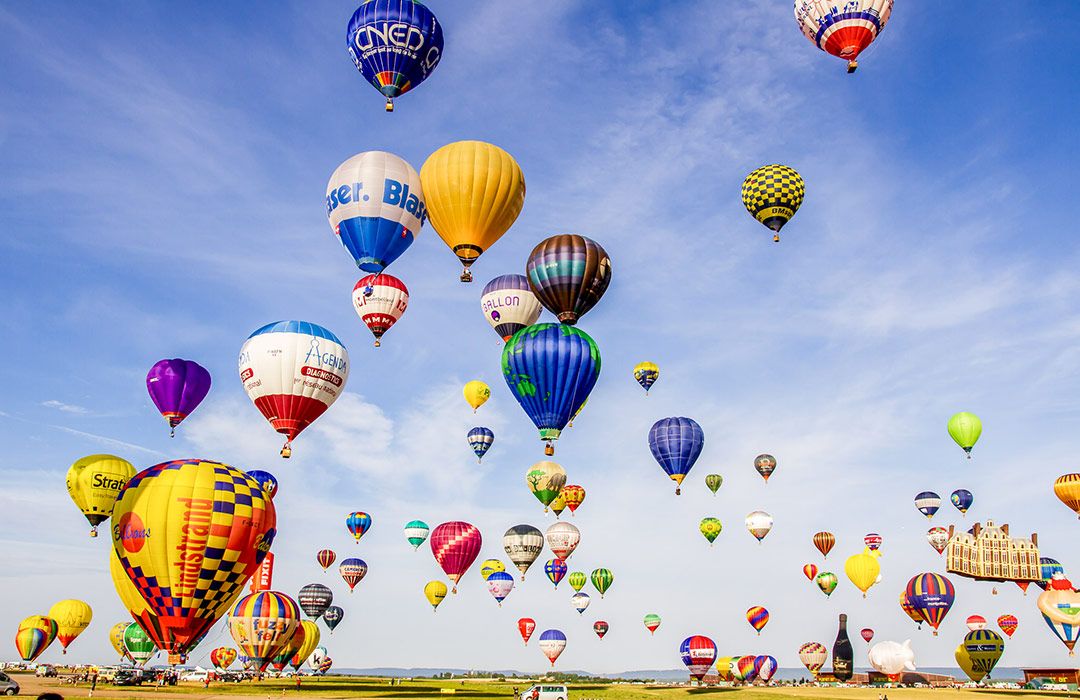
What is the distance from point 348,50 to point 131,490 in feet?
55.8

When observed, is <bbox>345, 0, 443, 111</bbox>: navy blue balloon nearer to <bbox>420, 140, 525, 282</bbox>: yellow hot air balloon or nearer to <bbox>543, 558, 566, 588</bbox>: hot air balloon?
<bbox>420, 140, 525, 282</bbox>: yellow hot air balloon

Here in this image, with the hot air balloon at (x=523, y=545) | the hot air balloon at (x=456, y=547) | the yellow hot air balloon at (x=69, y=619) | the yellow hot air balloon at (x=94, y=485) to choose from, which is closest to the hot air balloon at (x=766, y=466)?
the hot air balloon at (x=523, y=545)

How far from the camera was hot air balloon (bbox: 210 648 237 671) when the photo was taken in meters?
50.1

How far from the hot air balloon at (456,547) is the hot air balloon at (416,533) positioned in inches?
254

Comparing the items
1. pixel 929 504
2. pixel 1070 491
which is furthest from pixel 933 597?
pixel 929 504

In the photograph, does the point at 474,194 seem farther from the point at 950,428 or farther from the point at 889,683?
the point at 889,683

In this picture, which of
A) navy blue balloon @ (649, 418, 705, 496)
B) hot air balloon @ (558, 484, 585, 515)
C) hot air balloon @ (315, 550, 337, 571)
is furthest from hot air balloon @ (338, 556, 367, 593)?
navy blue balloon @ (649, 418, 705, 496)

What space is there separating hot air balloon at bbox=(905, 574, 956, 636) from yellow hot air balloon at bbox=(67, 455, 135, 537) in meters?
47.0

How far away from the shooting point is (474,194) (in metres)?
30.4

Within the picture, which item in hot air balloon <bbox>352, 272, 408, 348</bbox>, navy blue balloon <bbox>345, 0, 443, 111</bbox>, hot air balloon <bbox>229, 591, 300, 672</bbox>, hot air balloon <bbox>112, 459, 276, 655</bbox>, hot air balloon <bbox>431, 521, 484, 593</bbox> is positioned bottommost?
hot air balloon <bbox>229, 591, 300, 672</bbox>

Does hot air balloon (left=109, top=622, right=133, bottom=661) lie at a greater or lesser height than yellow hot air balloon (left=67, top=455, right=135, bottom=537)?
lesser

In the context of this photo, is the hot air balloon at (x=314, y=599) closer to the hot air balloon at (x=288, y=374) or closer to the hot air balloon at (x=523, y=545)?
the hot air balloon at (x=523, y=545)

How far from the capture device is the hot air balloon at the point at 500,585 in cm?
6275

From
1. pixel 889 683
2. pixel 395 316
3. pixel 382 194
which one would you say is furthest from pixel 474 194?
pixel 889 683
